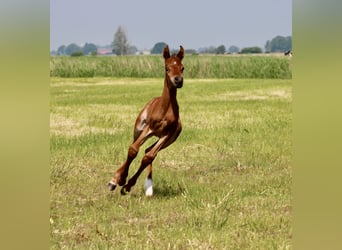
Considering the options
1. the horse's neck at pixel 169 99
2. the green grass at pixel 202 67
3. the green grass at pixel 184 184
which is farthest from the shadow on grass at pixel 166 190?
the green grass at pixel 202 67

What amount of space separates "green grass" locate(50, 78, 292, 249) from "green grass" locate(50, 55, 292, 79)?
241 inches

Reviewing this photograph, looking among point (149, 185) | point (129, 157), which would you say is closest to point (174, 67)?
point (129, 157)

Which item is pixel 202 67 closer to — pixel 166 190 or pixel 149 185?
pixel 166 190

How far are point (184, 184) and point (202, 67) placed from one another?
11.4 meters

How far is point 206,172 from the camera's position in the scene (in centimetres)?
500

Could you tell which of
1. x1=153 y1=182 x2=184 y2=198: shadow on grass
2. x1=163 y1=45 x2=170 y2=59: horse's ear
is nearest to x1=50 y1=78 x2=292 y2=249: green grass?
x1=153 y1=182 x2=184 y2=198: shadow on grass

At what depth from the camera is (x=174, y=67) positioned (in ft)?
12.0

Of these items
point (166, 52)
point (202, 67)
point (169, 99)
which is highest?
point (202, 67)

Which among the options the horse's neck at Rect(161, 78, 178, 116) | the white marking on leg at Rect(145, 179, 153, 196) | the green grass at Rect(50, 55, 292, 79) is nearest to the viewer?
the horse's neck at Rect(161, 78, 178, 116)

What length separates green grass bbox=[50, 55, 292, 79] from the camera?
51.7ft

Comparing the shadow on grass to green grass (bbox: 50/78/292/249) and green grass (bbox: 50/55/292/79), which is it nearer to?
green grass (bbox: 50/78/292/249)

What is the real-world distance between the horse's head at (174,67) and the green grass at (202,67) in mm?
11617

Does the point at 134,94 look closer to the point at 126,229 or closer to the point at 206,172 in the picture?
the point at 206,172

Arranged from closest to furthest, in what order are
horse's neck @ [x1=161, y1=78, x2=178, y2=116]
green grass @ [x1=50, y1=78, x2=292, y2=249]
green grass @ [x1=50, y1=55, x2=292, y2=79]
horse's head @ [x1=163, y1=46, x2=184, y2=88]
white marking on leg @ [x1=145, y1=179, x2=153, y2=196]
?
1. green grass @ [x1=50, y1=78, x2=292, y2=249]
2. horse's head @ [x1=163, y1=46, x2=184, y2=88]
3. horse's neck @ [x1=161, y1=78, x2=178, y2=116]
4. white marking on leg @ [x1=145, y1=179, x2=153, y2=196]
5. green grass @ [x1=50, y1=55, x2=292, y2=79]
